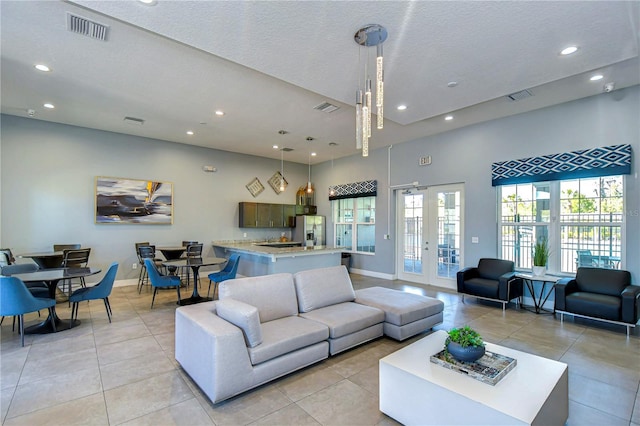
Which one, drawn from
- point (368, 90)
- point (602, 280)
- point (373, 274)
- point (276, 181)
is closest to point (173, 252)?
point (276, 181)

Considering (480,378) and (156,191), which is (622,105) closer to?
(480,378)

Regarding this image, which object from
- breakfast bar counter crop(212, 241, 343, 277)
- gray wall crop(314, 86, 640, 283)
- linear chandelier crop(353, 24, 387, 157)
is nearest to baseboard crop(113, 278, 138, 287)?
breakfast bar counter crop(212, 241, 343, 277)

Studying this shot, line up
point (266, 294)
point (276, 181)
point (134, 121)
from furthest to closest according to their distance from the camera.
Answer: point (276, 181)
point (134, 121)
point (266, 294)

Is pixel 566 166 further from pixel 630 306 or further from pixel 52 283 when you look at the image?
pixel 52 283

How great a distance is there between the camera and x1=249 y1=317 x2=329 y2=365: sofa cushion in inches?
102

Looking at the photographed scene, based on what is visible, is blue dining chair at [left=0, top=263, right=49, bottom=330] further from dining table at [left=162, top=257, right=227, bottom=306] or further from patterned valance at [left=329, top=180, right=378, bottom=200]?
patterned valance at [left=329, top=180, right=378, bottom=200]

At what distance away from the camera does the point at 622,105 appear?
4484mm

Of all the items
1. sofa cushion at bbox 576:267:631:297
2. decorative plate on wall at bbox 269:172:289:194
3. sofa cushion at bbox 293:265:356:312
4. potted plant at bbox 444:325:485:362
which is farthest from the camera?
decorative plate on wall at bbox 269:172:289:194

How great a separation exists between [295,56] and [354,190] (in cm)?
566

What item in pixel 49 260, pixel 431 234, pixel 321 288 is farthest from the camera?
pixel 431 234

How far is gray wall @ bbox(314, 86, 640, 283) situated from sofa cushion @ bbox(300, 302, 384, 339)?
3.57 meters

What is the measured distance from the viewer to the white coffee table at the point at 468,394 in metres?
1.79

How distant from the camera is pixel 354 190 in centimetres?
862

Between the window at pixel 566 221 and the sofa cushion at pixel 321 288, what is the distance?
3612 mm
